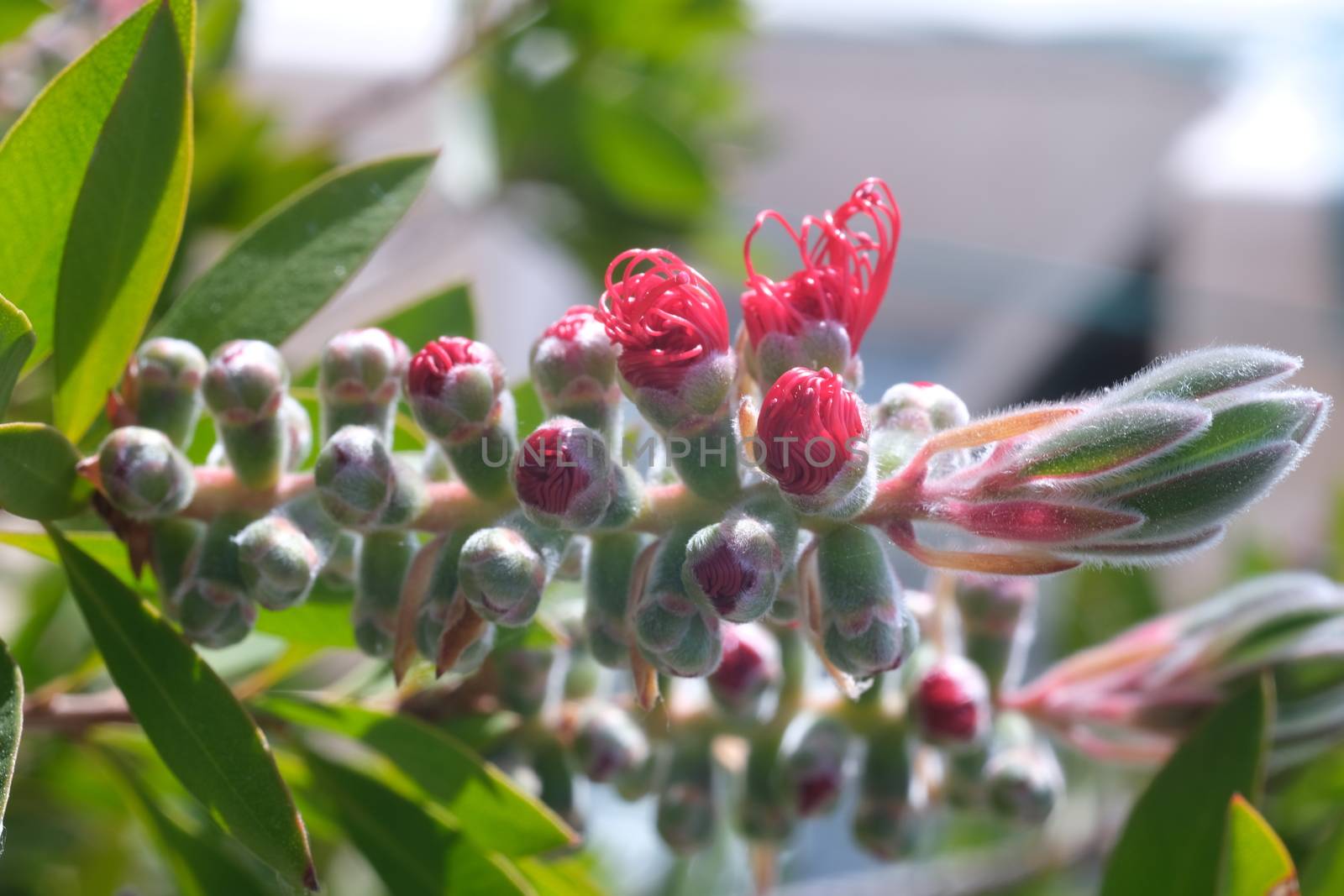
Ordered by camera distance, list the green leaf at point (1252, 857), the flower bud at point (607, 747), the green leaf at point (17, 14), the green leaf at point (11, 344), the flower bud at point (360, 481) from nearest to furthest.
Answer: the green leaf at point (11, 344)
the flower bud at point (360, 481)
the green leaf at point (1252, 857)
the flower bud at point (607, 747)
the green leaf at point (17, 14)

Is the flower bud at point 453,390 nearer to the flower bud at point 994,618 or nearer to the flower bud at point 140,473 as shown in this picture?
the flower bud at point 140,473

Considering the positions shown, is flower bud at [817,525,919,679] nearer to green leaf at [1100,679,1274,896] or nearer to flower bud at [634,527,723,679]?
flower bud at [634,527,723,679]

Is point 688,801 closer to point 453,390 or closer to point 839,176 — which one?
point 453,390

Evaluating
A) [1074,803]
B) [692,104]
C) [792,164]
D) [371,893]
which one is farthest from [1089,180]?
[371,893]

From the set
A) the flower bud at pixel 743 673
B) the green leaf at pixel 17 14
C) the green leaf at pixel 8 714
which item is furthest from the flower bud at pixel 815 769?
the green leaf at pixel 17 14

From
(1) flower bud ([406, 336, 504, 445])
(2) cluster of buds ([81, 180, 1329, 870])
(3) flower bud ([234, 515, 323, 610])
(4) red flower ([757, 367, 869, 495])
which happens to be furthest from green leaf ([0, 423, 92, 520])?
(4) red flower ([757, 367, 869, 495])

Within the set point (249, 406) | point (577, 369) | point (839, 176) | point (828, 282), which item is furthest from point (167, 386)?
point (839, 176)
